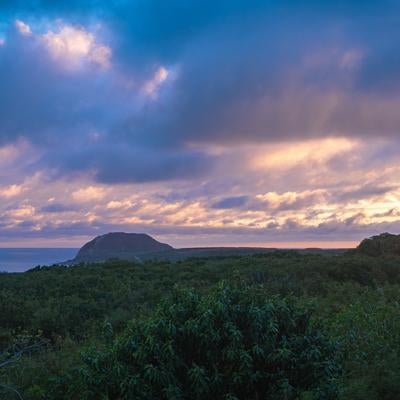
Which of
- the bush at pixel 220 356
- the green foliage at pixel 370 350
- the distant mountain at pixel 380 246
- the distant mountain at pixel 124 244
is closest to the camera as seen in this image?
the bush at pixel 220 356

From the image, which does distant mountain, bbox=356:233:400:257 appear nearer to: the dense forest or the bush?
the dense forest

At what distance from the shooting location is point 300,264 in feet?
92.0

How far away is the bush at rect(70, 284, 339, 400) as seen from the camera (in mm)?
8070

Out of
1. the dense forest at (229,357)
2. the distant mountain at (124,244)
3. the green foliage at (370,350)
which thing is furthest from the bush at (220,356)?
the distant mountain at (124,244)

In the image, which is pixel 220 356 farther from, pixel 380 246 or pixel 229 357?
pixel 380 246

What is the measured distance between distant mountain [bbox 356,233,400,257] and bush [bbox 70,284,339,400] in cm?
2452

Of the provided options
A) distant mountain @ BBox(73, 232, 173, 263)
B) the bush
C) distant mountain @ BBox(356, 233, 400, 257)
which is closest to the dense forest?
the bush

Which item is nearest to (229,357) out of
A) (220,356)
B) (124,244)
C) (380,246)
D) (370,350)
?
(220,356)

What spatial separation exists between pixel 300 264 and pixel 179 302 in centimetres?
1970

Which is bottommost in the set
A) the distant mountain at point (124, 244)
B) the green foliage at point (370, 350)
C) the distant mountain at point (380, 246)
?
the green foliage at point (370, 350)

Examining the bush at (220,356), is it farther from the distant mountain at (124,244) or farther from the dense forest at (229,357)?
the distant mountain at (124,244)

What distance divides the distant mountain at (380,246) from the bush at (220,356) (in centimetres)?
2452

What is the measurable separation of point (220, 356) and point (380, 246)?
89.8 ft

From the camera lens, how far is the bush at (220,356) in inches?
318
